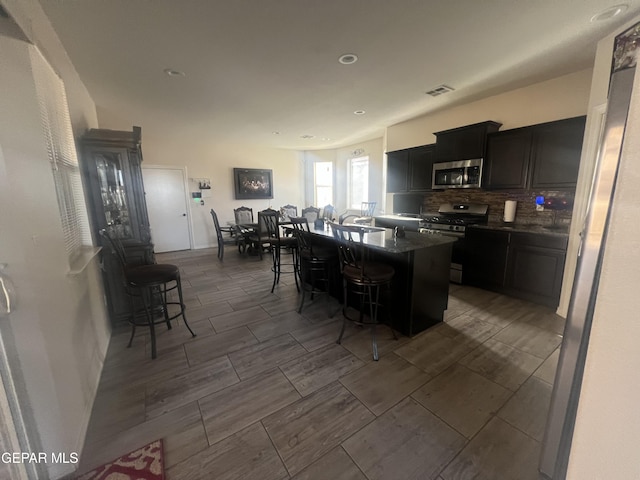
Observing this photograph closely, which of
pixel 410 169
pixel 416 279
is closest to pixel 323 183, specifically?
pixel 410 169

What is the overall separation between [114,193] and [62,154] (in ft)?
2.80

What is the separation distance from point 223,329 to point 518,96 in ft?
16.2

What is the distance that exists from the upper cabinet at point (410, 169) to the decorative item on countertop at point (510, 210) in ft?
4.14

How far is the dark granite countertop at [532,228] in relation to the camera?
9.70 ft

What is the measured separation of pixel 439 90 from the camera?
3514mm

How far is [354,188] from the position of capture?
7391 millimetres

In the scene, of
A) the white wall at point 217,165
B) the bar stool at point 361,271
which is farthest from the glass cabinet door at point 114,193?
the white wall at point 217,165

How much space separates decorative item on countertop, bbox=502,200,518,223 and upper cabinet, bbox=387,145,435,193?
1.26 meters

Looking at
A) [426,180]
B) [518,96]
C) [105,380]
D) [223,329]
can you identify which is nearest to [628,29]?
[518,96]

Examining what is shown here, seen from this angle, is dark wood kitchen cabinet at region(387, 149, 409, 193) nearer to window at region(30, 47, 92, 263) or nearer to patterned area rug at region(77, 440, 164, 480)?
window at region(30, 47, 92, 263)

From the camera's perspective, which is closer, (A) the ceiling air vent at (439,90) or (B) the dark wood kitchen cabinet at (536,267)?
(B) the dark wood kitchen cabinet at (536,267)

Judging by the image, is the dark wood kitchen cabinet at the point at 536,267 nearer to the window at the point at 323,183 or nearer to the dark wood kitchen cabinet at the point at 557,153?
the dark wood kitchen cabinet at the point at 557,153

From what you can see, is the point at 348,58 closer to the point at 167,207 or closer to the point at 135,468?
the point at 135,468

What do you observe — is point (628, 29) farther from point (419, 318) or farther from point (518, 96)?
point (419, 318)
